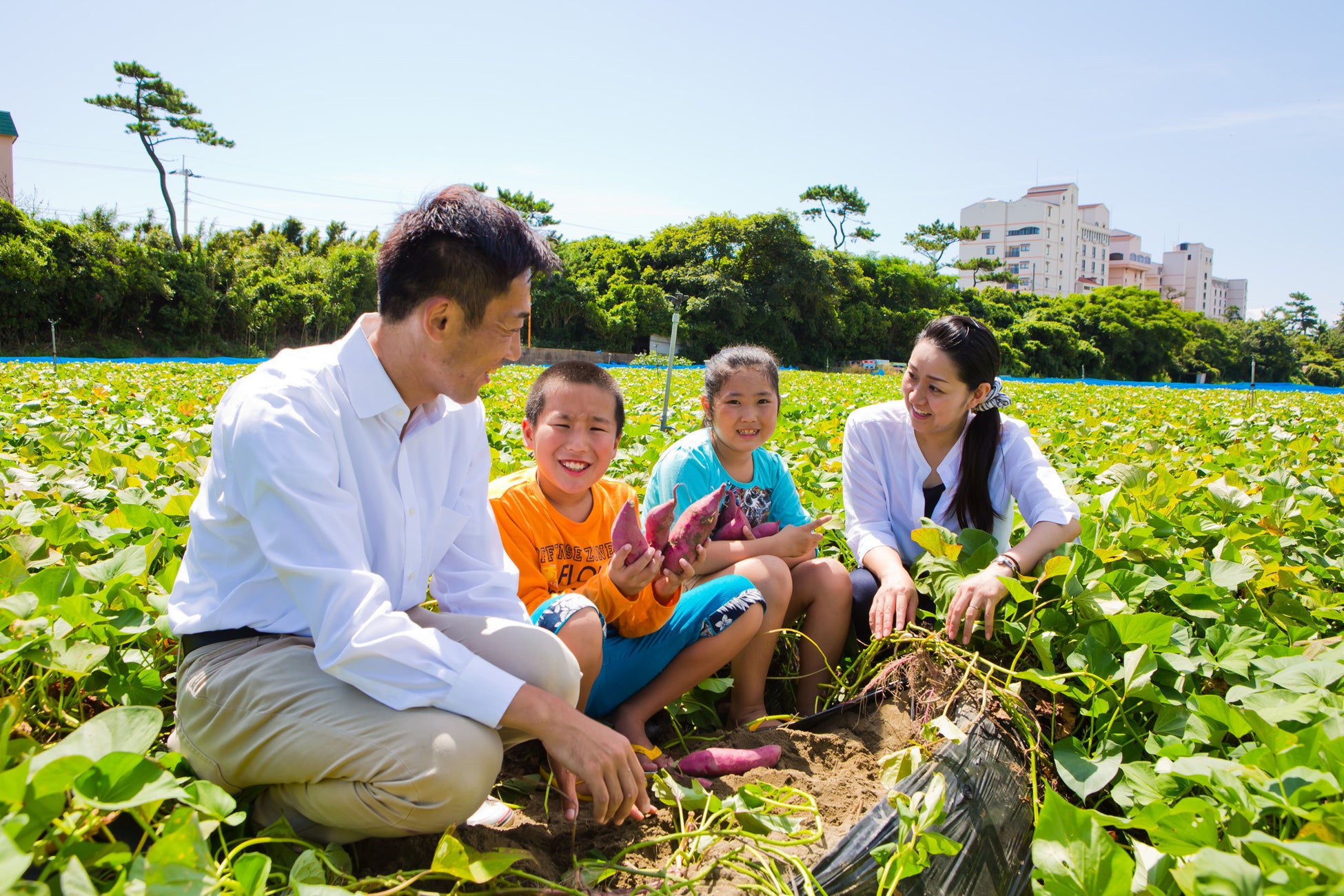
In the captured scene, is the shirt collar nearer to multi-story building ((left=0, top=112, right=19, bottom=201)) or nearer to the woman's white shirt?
the woman's white shirt

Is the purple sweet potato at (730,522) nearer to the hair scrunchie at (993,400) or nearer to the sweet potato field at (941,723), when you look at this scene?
the sweet potato field at (941,723)

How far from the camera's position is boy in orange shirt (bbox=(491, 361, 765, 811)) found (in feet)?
6.27

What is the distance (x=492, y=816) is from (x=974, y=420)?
1728 mm

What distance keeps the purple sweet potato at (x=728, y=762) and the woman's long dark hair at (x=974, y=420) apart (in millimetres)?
1040

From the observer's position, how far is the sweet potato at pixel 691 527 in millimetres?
1894

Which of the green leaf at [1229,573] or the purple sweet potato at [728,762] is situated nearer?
the purple sweet potato at [728,762]

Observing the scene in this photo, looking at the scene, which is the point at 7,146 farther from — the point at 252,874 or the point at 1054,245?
the point at 1054,245

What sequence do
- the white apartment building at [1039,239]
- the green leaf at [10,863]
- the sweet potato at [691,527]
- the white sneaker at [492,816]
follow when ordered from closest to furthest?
the green leaf at [10,863] → the white sneaker at [492,816] → the sweet potato at [691,527] → the white apartment building at [1039,239]

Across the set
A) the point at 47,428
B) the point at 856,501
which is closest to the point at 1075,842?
the point at 856,501

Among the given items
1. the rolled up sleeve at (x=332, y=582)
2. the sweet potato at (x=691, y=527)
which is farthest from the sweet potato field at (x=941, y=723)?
the sweet potato at (x=691, y=527)

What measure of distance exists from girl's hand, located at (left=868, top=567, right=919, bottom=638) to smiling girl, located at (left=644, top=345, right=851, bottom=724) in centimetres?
17

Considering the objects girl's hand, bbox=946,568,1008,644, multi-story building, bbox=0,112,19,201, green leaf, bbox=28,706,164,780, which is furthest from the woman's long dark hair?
multi-story building, bbox=0,112,19,201

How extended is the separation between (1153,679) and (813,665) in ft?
2.63

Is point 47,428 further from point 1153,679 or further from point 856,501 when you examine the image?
point 1153,679
